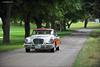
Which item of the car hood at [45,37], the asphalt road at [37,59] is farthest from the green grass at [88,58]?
the car hood at [45,37]

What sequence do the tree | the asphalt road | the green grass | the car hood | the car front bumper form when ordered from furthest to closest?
the tree
the car hood
the car front bumper
the asphalt road
the green grass

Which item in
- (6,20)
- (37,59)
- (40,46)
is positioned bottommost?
(37,59)

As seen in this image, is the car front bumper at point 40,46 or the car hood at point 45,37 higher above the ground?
the car hood at point 45,37

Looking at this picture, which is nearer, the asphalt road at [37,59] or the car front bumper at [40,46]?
the asphalt road at [37,59]

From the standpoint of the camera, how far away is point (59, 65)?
18.0 meters

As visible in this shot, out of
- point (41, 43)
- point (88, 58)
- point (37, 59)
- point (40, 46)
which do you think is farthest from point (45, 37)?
point (88, 58)

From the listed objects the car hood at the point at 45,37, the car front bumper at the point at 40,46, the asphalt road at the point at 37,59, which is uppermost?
the car hood at the point at 45,37

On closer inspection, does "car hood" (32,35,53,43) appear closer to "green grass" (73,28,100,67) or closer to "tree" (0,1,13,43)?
"green grass" (73,28,100,67)

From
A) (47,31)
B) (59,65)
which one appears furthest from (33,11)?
(59,65)

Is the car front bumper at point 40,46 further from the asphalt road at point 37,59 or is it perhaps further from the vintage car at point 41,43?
the asphalt road at point 37,59

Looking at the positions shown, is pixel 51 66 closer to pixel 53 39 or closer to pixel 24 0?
pixel 53 39

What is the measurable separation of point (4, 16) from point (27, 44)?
1245cm

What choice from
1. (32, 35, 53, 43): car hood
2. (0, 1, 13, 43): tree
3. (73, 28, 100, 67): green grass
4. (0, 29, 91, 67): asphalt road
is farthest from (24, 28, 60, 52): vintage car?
(0, 1, 13, 43): tree

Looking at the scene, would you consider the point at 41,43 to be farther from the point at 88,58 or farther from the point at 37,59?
the point at 88,58
